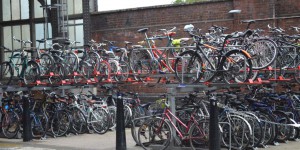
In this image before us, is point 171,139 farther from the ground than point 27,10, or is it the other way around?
point 27,10

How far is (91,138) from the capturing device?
14312 mm

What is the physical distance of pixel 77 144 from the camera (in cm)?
1326

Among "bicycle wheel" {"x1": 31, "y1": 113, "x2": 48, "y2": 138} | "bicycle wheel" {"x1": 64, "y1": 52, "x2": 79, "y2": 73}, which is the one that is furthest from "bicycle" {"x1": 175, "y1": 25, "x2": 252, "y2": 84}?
"bicycle wheel" {"x1": 31, "y1": 113, "x2": 48, "y2": 138}

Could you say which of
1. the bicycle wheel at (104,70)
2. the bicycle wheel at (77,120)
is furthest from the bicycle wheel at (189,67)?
the bicycle wheel at (77,120)

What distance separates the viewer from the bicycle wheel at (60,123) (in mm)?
14359

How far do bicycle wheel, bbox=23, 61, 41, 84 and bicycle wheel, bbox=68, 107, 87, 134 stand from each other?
1340 millimetres

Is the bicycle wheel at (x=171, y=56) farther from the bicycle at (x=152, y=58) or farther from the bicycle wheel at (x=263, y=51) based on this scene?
the bicycle wheel at (x=263, y=51)

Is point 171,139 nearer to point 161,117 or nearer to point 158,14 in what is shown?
point 161,117

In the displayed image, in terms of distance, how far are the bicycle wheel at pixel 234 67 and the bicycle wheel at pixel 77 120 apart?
16.8ft

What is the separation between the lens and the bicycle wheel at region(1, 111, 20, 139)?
15.1m

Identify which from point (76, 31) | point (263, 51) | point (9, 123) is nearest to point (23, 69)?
point (9, 123)

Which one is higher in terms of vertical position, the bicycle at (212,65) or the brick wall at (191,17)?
the brick wall at (191,17)

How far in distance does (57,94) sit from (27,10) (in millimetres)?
8953

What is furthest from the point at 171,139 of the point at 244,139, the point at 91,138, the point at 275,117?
the point at 91,138
